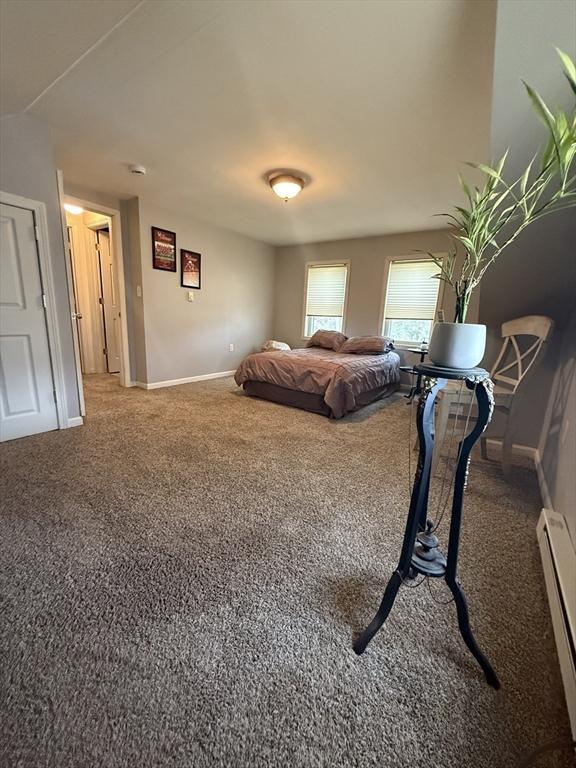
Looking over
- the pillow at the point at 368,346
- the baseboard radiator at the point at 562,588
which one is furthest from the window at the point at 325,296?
the baseboard radiator at the point at 562,588

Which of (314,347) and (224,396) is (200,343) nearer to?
(224,396)

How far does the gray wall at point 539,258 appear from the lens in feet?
3.82

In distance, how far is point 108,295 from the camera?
4789mm

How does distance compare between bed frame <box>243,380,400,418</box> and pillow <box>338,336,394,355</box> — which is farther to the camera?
pillow <box>338,336,394,355</box>

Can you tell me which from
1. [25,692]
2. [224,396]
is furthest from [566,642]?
[224,396]

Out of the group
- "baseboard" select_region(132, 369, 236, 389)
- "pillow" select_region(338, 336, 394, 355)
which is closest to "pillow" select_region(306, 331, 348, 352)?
"pillow" select_region(338, 336, 394, 355)

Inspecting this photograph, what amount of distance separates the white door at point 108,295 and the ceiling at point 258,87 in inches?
64.8

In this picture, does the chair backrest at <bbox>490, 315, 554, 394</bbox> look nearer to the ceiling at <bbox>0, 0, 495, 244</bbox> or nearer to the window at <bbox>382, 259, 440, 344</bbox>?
the ceiling at <bbox>0, 0, 495, 244</bbox>

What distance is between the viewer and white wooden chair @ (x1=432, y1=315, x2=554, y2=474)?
6.84 ft

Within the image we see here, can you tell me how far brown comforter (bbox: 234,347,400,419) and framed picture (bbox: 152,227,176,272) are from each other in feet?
5.79

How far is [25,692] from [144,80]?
9.32 ft

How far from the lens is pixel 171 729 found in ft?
2.67

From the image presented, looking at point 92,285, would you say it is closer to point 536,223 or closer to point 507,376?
point 536,223

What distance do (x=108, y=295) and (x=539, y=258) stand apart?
17.2ft
